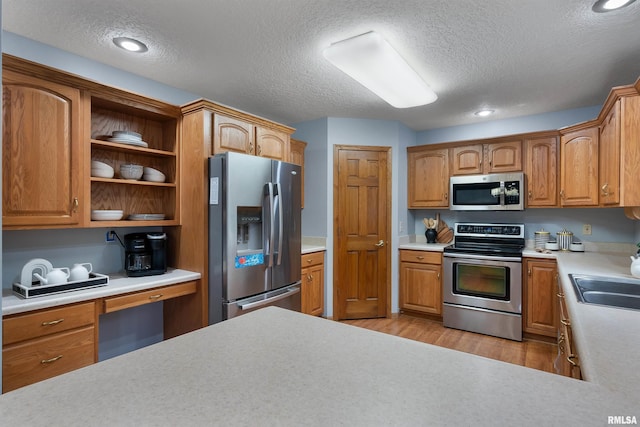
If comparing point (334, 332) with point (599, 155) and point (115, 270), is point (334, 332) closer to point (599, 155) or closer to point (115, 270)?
point (115, 270)

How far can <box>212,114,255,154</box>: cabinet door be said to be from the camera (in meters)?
2.48

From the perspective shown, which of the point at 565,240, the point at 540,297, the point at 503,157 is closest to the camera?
the point at 540,297

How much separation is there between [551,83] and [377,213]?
2.02 meters

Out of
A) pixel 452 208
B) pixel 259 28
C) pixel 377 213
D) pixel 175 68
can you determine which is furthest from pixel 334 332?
pixel 452 208

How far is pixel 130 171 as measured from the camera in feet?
7.75

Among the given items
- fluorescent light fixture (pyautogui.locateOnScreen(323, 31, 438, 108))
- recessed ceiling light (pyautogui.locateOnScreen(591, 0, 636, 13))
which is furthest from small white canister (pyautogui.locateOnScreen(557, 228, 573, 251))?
recessed ceiling light (pyautogui.locateOnScreen(591, 0, 636, 13))

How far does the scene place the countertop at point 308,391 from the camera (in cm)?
56

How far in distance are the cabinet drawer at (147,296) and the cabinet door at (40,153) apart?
1.86ft

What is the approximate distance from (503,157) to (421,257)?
1439mm

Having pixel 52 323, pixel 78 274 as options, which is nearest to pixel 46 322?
pixel 52 323

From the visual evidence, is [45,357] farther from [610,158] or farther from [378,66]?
[610,158]

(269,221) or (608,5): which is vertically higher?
(608,5)

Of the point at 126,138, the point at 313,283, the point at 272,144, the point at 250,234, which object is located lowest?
the point at 313,283

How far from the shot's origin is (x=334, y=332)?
96 centimetres
